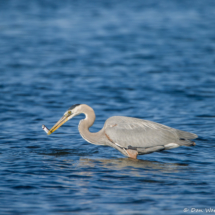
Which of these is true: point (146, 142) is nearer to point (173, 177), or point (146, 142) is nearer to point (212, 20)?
point (173, 177)

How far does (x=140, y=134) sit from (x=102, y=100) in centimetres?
548

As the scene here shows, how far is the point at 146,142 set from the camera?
31.9ft

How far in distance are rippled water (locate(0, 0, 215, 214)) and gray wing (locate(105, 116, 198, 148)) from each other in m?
0.43

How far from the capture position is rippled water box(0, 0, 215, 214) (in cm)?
772

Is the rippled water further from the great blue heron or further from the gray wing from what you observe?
the gray wing

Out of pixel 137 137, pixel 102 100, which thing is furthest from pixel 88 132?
pixel 102 100

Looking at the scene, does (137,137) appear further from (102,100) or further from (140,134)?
(102,100)

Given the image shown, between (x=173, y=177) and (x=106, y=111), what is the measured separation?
18.6 ft

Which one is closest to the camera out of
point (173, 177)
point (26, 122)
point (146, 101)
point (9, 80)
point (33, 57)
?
point (173, 177)

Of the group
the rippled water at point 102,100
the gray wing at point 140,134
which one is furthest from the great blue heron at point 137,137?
the rippled water at point 102,100

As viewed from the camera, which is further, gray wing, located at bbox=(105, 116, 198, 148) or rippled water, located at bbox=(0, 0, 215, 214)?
gray wing, located at bbox=(105, 116, 198, 148)

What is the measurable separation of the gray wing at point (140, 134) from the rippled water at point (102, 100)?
43 centimetres

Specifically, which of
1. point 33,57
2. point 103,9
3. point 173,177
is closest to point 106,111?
point 173,177

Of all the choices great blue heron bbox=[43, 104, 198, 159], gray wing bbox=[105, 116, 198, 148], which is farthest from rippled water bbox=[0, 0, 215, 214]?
gray wing bbox=[105, 116, 198, 148]
